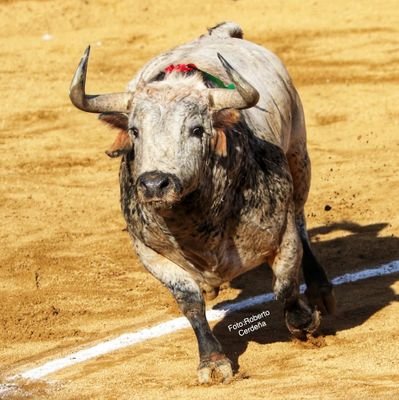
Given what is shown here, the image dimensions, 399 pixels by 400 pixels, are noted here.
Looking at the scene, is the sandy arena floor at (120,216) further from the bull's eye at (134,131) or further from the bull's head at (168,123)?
the bull's eye at (134,131)

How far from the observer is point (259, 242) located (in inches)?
350

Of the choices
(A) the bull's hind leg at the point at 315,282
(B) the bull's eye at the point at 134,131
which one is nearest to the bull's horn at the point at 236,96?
(B) the bull's eye at the point at 134,131

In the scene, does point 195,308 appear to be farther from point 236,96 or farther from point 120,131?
point 236,96

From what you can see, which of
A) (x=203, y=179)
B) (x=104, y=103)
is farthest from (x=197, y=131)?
(x=104, y=103)

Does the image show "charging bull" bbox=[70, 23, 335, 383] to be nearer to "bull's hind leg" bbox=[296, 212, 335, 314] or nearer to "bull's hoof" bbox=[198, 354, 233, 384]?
"bull's hoof" bbox=[198, 354, 233, 384]

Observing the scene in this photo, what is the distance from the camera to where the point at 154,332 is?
1002cm

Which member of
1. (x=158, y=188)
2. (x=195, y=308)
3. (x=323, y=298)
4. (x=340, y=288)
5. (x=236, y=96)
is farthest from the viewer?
(x=340, y=288)

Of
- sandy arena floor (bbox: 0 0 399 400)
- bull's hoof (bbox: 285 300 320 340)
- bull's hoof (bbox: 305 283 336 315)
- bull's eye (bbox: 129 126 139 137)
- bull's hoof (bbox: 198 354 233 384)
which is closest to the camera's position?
bull's eye (bbox: 129 126 139 137)

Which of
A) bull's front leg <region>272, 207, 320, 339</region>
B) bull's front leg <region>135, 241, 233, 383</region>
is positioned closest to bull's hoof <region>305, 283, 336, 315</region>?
bull's front leg <region>272, 207, 320, 339</region>

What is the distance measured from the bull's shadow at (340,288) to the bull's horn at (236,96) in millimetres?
1783

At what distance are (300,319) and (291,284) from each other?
0.92 feet

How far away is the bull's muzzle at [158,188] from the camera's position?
7.79 meters

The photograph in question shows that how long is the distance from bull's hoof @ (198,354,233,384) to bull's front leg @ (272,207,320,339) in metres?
0.74

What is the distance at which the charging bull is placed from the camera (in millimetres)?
8141
